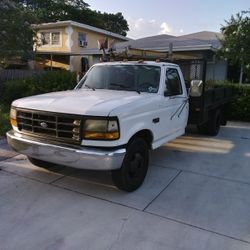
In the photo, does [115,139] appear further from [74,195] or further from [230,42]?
[230,42]

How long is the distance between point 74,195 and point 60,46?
2242 centimetres

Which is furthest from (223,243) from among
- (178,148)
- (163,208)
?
(178,148)

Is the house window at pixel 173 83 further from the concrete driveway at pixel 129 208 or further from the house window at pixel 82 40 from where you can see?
the house window at pixel 82 40

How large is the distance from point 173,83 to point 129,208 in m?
2.64

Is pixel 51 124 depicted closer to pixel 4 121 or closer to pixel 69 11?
pixel 4 121

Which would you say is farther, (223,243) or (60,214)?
(60,214)

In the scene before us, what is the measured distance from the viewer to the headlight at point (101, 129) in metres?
3.76

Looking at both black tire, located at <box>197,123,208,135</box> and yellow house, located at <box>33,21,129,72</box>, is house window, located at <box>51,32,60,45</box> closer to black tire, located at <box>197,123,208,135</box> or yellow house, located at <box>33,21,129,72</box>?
yellow house, located at <box>33,21,129,72</box>

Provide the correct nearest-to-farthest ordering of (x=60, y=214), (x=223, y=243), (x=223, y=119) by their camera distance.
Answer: (x=223, y=243)
(x=60, y=214)
(x=223, y=119)

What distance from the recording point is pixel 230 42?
973cm

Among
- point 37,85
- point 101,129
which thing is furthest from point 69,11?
point 101,129

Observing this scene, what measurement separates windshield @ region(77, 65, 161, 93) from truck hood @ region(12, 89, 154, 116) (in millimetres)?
329

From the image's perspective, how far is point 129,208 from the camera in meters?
3.89

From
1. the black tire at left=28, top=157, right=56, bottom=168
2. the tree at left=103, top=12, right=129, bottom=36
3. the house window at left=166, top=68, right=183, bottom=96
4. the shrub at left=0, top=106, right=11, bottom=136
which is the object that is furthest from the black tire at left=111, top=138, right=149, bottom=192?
the tree at left=103, top=12, right=129, bottom=36
